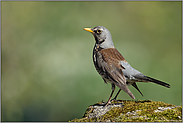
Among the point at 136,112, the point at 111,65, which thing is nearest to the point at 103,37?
the point at 111,65

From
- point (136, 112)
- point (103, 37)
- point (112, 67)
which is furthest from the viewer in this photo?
point (103, 37)

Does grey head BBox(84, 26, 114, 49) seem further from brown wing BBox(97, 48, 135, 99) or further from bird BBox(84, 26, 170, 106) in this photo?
brown wing BBox(97, 48, 135, 99)

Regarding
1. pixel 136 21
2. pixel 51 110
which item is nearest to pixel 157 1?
pixel 136 21

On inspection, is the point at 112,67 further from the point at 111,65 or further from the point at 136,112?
the point at 136,112

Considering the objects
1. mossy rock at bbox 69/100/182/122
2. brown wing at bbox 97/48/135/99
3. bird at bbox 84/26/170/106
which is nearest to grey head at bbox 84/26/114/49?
bird at bbox 84/26/170/106

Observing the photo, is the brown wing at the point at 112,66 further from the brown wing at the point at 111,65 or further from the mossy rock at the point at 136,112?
the mossy rock at the point at 136,112

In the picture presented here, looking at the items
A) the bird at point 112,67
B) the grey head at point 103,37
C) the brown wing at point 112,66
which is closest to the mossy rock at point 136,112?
the bird at point 112,67
